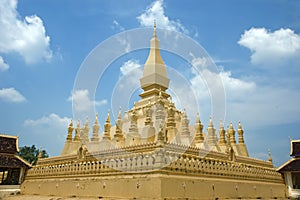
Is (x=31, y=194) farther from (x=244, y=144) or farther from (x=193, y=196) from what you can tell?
(x=244, y=144)

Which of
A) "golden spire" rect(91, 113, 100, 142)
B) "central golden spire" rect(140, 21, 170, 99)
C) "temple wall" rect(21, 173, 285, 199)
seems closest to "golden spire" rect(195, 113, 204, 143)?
"temple wall" rect(21, 173, 285, 199)

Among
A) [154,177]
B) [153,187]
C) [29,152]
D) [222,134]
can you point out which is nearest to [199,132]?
[222,134]

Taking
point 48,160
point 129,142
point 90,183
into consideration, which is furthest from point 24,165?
point 90,183

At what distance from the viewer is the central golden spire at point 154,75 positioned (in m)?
26.4

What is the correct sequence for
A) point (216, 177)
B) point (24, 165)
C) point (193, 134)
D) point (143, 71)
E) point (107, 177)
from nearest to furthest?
point (107, 177) < point (216, 177) < point (193, 134) < point (24, 165) < point (143, 71)

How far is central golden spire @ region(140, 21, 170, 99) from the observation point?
2635cm

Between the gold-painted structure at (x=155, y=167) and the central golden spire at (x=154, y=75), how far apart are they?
0.11m

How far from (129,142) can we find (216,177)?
7077 millimetres

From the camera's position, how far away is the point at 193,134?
21547 mm

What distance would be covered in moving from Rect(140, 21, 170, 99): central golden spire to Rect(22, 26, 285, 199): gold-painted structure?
0.11 metres

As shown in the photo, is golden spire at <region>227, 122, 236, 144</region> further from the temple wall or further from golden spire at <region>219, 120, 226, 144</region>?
the temple wall

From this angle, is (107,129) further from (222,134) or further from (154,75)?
(222,134)

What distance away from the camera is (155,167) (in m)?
10.9

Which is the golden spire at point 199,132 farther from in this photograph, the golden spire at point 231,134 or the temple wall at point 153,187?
the golden spire at point 231,134
